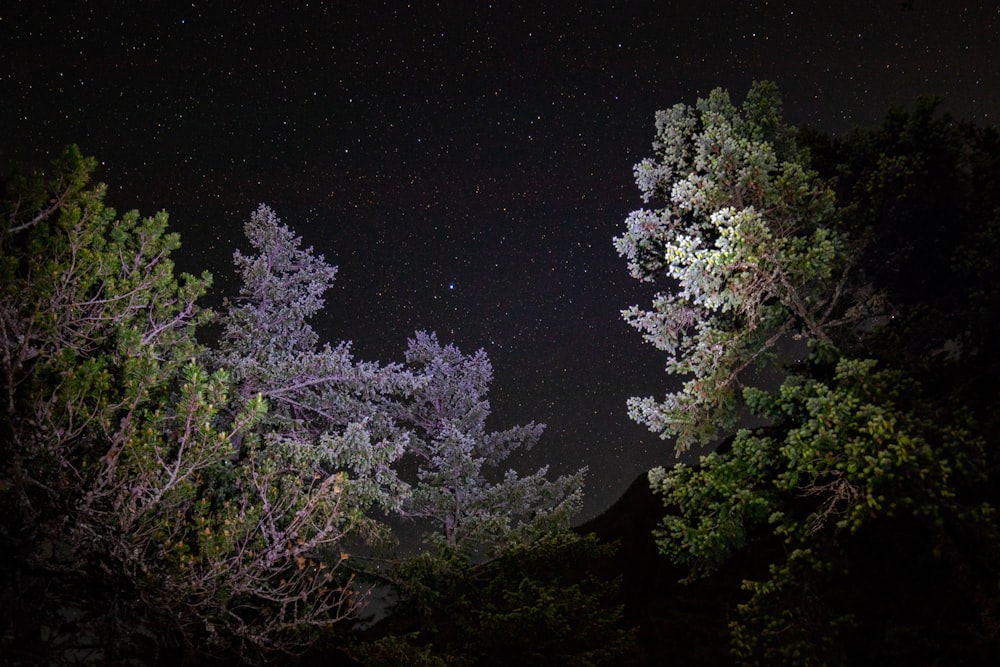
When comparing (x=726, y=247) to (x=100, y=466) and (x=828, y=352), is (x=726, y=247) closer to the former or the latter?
(x=828, y=352)

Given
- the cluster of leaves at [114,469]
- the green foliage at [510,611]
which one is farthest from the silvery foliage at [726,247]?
the cluster of leaves at [114,469]

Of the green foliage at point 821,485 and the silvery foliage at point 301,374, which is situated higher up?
the silvery foliage at point 301,374

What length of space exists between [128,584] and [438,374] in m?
15.7

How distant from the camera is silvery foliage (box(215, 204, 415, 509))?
11469 mm

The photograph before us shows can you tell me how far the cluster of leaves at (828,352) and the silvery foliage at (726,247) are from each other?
0.03 meters

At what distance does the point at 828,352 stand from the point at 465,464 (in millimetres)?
13249

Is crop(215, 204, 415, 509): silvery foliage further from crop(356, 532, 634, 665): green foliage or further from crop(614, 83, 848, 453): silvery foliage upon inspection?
crop(614, 83, 848, 453): silvery foliage

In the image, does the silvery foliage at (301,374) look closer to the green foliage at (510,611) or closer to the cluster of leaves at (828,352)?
the green foliage at (510,611)

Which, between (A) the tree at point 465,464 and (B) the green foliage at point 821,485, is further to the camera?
(A) the tree at point 465,464

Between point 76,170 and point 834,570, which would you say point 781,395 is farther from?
point 76,170

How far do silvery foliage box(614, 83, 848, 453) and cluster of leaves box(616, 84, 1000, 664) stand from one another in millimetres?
34

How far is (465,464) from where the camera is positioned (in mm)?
19750

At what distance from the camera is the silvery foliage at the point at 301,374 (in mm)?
11469

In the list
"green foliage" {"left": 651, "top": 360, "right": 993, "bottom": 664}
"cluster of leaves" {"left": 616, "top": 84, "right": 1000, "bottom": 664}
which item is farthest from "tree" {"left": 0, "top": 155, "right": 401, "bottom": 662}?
"cluster of leaves" {"left": 616, "top": 84, "right": 1000, "bottom": 664}
